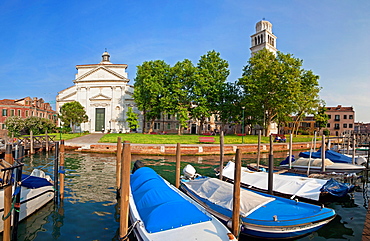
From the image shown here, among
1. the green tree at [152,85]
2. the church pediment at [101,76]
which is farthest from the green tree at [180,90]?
the church pediment at [101,76]

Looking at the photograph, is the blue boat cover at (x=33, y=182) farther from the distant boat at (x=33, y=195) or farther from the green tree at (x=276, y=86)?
the green tree at (x=276, y=86)

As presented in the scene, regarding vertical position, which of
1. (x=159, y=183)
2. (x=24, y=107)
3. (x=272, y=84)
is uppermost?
(x=272, y=84)

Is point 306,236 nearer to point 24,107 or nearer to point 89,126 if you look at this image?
point 89,126


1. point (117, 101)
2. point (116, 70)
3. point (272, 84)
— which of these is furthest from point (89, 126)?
point (272, 84)

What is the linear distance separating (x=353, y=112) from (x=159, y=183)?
263ft

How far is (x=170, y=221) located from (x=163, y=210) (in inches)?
17.3

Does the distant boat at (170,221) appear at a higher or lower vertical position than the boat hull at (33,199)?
higher

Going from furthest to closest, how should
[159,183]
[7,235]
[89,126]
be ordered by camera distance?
[89,126] < [159,183] < [7,235]

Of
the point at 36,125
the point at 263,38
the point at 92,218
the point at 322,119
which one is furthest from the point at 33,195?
the point at 263,38

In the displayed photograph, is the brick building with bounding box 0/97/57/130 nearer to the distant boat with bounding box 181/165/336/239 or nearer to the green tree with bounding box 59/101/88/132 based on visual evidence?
the green tree with bounding box 59/101/88/132

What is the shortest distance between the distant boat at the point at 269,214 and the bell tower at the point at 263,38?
204 feet

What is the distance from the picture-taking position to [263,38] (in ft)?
214

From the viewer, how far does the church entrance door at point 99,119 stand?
54.2m

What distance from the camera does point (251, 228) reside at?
23.2ft
